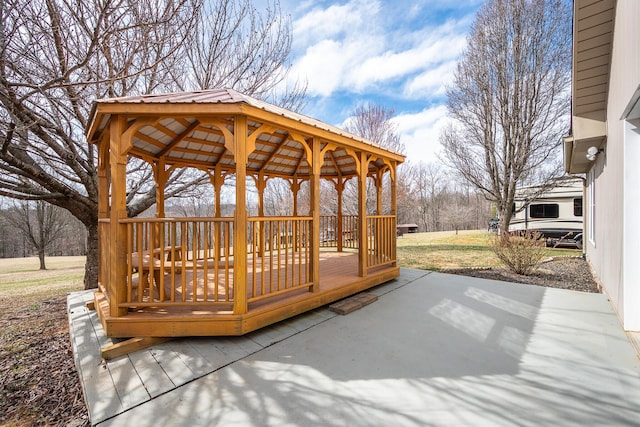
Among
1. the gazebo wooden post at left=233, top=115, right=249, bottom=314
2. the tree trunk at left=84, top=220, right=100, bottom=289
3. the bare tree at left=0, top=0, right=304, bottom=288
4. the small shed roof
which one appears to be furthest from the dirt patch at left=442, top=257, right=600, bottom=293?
the tree trunk at left=84, top=220, right=100, bottom=289

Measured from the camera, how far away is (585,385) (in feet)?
7.68

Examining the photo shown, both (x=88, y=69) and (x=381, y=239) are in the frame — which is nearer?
(x=88, y=69)

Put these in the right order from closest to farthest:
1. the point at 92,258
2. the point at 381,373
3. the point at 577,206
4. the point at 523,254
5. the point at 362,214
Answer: the point at 381,373 < the point at 362,214 < the point at 92,258 < the point at 523,254 < the point at 577,206

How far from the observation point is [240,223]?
3.21 metres

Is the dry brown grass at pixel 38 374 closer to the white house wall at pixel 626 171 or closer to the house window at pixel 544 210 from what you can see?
the white house wall at pixel 626 171

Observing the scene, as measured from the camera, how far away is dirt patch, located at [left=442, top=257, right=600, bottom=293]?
574cm

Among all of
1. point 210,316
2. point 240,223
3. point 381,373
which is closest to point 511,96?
point 240,223

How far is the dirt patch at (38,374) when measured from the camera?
2.12 metres

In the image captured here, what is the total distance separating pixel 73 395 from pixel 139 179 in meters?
5.68

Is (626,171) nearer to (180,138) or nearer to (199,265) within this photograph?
(199,265)

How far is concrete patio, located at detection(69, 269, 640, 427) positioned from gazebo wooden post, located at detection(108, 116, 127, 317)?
1.70 feet

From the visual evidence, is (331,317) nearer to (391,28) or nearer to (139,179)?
(139,179)

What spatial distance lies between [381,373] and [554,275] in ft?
21.1

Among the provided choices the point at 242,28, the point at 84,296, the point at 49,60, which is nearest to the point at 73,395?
the point at 84,296
